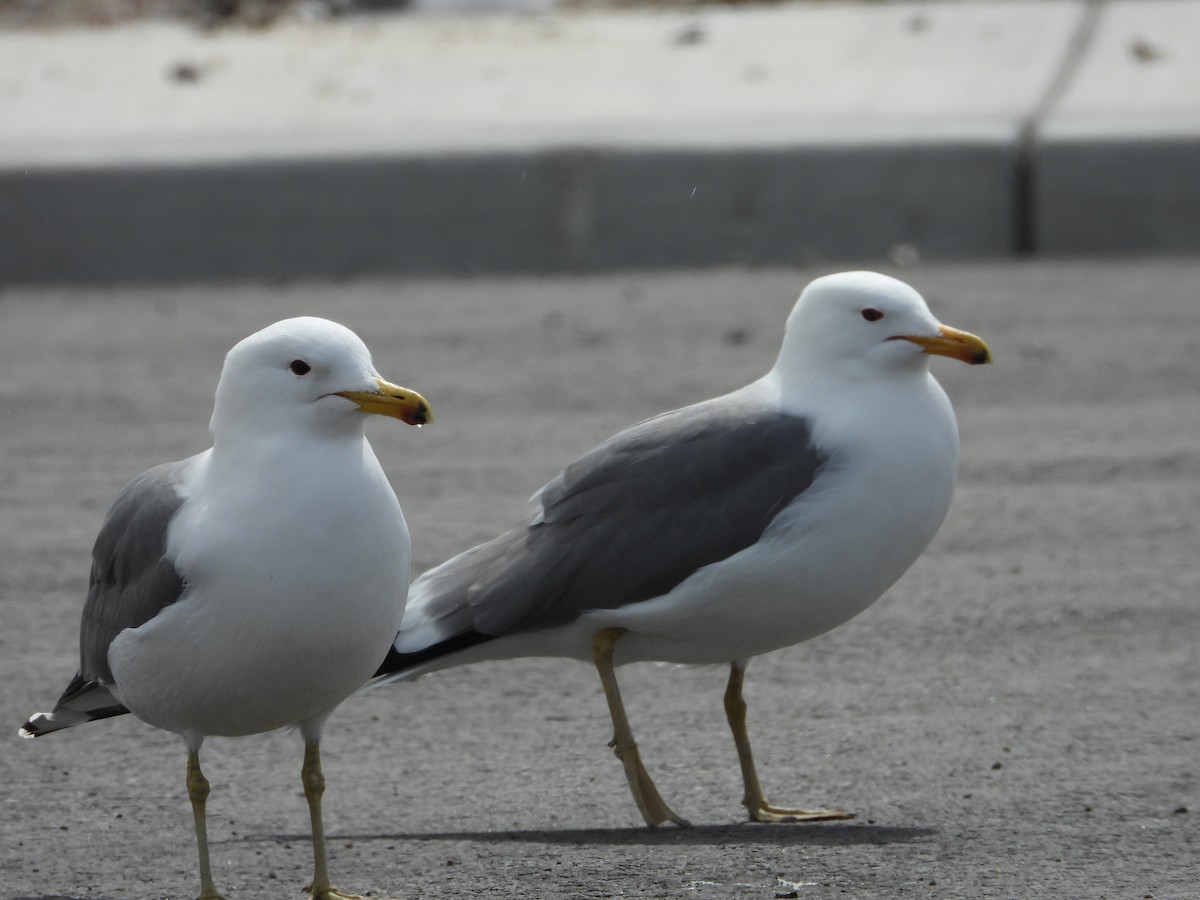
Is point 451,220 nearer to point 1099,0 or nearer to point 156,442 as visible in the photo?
point 156,442

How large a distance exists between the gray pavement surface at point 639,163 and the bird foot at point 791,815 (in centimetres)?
599

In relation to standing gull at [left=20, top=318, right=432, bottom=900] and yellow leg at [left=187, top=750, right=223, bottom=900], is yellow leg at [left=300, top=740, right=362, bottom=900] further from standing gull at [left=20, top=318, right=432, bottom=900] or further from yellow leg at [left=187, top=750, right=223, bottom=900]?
yellow leg at [left=187, top=750, right=223, bottom=900]

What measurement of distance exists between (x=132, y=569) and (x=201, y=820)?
0.54 m

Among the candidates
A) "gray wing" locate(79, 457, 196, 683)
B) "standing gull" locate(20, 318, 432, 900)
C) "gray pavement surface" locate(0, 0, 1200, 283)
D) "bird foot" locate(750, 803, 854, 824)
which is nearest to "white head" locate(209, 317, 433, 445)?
"standing gull" locate(20, 318, 432, 900)

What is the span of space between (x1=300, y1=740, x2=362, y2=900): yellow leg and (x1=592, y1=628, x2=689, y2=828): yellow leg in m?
0.73

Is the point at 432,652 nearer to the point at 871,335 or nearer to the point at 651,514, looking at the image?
the point at 651,514

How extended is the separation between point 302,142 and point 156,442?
138 inches

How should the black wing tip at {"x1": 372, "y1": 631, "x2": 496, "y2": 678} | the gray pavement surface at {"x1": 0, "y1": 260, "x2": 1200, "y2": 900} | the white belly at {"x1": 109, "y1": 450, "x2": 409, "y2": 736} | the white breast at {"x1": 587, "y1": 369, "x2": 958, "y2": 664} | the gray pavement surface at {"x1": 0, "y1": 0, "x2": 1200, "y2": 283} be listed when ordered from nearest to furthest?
the white belly at {"x1": 109, "y1": 450, "x2": 409, "y2": 736} → the gray pavement surface at {"x1": 0, "y1": 260, "x2": 1200, "y2": 900} → the white breast at {"x1": 587, "y1": 369, "x2": 958, "y2": 664} → the black wing tip at {"x1": 372, "y1": 631, "x2": 496, "y2": 678} → the gray pavement surface at {"x1": 0, "y1": 0, "x2": 1200, "y2": 283}

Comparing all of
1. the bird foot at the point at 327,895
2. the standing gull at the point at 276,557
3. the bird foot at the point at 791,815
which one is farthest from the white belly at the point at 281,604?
the bird foot at the point at 791,815

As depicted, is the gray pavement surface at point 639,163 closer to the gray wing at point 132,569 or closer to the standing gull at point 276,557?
the gray wing at point 132,569

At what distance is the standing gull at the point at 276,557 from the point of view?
12.2 feet

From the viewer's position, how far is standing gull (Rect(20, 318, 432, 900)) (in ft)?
12.2

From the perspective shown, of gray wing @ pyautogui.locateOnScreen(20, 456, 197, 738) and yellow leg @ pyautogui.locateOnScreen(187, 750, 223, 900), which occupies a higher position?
gray wing @ pyautogui.locateOnScreen(20, 456, 197, 738)

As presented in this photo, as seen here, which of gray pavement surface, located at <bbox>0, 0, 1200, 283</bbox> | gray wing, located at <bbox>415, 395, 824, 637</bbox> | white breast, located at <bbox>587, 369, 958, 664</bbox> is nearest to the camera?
white breast, located at <bbox>587, 369, 958, 664</bbox>
